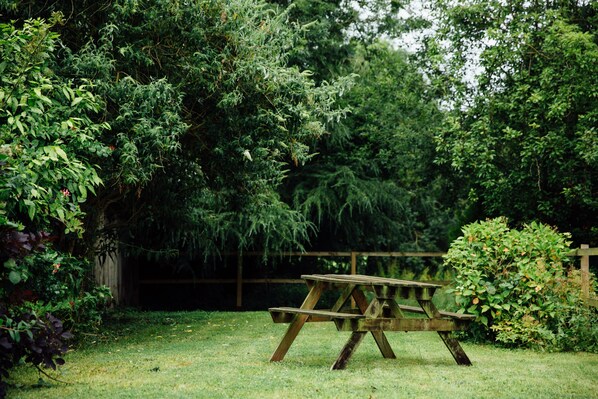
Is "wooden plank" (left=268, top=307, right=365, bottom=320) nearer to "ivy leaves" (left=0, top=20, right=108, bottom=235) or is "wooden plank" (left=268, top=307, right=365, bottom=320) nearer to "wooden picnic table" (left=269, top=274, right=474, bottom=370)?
"wooden picnic table" (left=269, top=274, right=474, bottom=370)

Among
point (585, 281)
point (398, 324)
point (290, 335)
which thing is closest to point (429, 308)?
point (398, 324)

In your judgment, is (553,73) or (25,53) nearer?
(25,53)

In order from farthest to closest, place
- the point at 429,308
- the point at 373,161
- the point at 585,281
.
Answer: the point at 373,161 < the point at 585,281 < the point at 429,308

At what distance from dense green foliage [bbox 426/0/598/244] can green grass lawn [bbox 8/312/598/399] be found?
410cm

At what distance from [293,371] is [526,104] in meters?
7.76

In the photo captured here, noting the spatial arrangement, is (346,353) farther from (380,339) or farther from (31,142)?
(31,142)

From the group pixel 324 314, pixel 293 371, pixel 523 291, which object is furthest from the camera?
pixel 523 291

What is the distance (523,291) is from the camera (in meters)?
10.1

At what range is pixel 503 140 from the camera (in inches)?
537

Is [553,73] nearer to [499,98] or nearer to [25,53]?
[499,98]

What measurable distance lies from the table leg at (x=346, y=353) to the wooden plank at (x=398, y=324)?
0.09 metres

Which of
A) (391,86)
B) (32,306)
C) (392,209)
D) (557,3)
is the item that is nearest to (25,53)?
(32,306)

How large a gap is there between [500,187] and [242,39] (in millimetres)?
5909

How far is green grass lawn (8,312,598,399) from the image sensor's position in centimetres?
623
